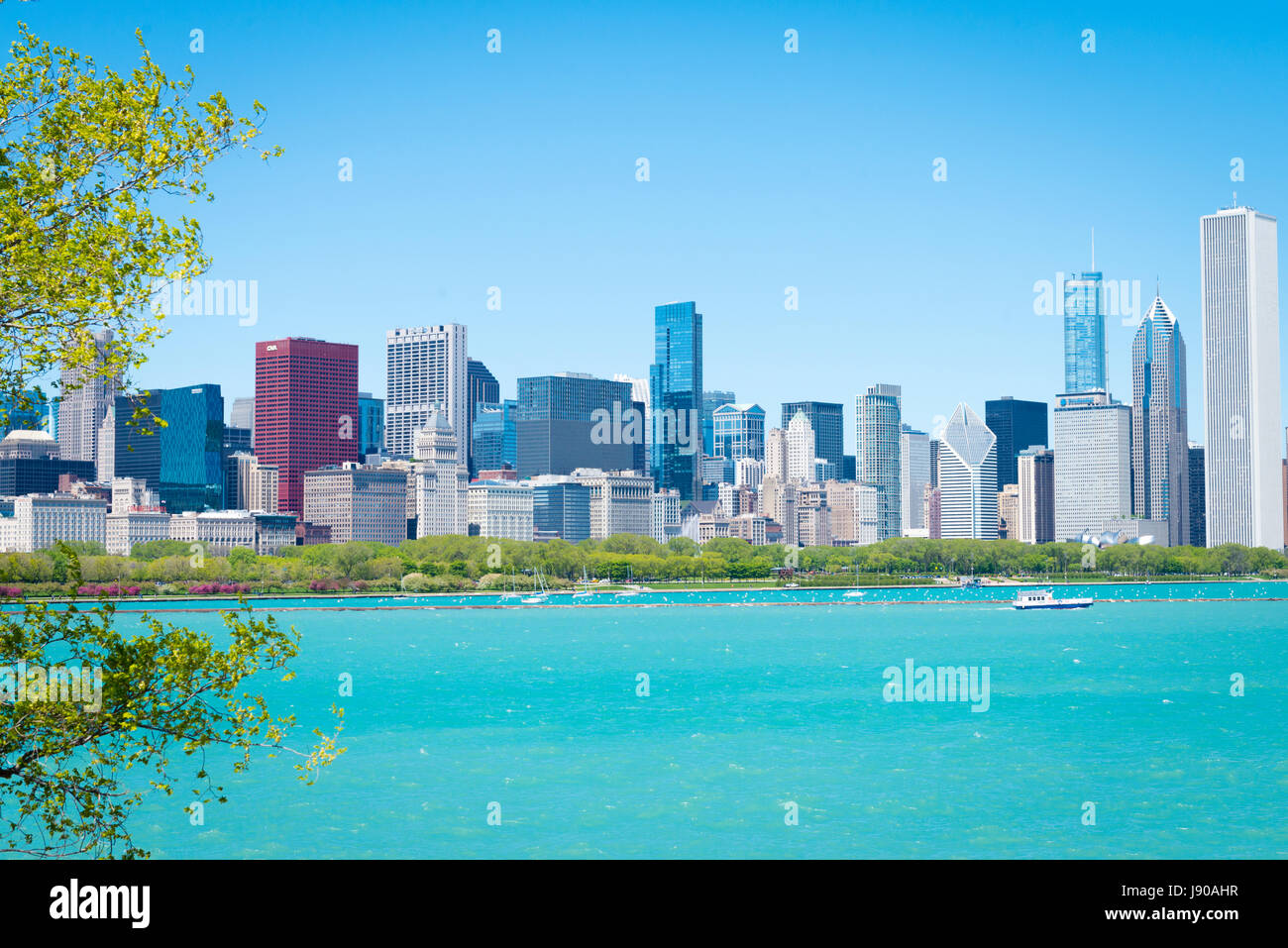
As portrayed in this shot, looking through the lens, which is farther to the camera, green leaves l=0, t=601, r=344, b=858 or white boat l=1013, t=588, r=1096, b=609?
white boat l=1013, t=588, r=1096, b=609

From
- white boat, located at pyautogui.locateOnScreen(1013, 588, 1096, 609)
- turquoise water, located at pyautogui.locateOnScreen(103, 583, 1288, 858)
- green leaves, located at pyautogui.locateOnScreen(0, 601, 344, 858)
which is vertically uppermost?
green leaves, located at pyautogui.locateOnScreen(0, 601, 344, 858)

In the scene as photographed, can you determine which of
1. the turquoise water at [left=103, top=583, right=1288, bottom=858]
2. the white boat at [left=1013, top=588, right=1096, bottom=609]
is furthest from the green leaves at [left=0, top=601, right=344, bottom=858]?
the white boat at [left=1013, top=588, right=1096, bottom=609]

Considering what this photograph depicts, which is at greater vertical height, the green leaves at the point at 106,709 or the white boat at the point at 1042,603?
the green leaves at the point at 106,709

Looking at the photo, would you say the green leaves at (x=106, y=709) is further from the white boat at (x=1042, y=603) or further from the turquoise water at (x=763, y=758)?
the white boat at (x=1042, y=603)

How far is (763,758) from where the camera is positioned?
57656mm

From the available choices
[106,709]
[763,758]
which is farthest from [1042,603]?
[106,709]

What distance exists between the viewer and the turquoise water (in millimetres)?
41500

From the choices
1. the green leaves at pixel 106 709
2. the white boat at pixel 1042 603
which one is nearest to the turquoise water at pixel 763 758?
the green leaves at pixel 106 709

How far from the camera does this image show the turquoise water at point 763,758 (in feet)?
136

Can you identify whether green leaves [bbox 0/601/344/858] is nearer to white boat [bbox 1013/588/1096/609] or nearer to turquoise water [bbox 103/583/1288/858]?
turquoise water [bbox 103/583/1288/858]

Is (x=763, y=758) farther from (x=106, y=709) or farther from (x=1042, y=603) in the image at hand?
(x=1042, y=603)

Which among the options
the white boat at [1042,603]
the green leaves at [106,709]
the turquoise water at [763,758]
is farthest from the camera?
the white boat at [1042,603]

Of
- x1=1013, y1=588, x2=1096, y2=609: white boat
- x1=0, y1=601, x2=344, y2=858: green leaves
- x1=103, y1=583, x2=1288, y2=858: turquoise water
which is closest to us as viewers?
x1=0, y1=601, x2=344, y2=858: green leaves
